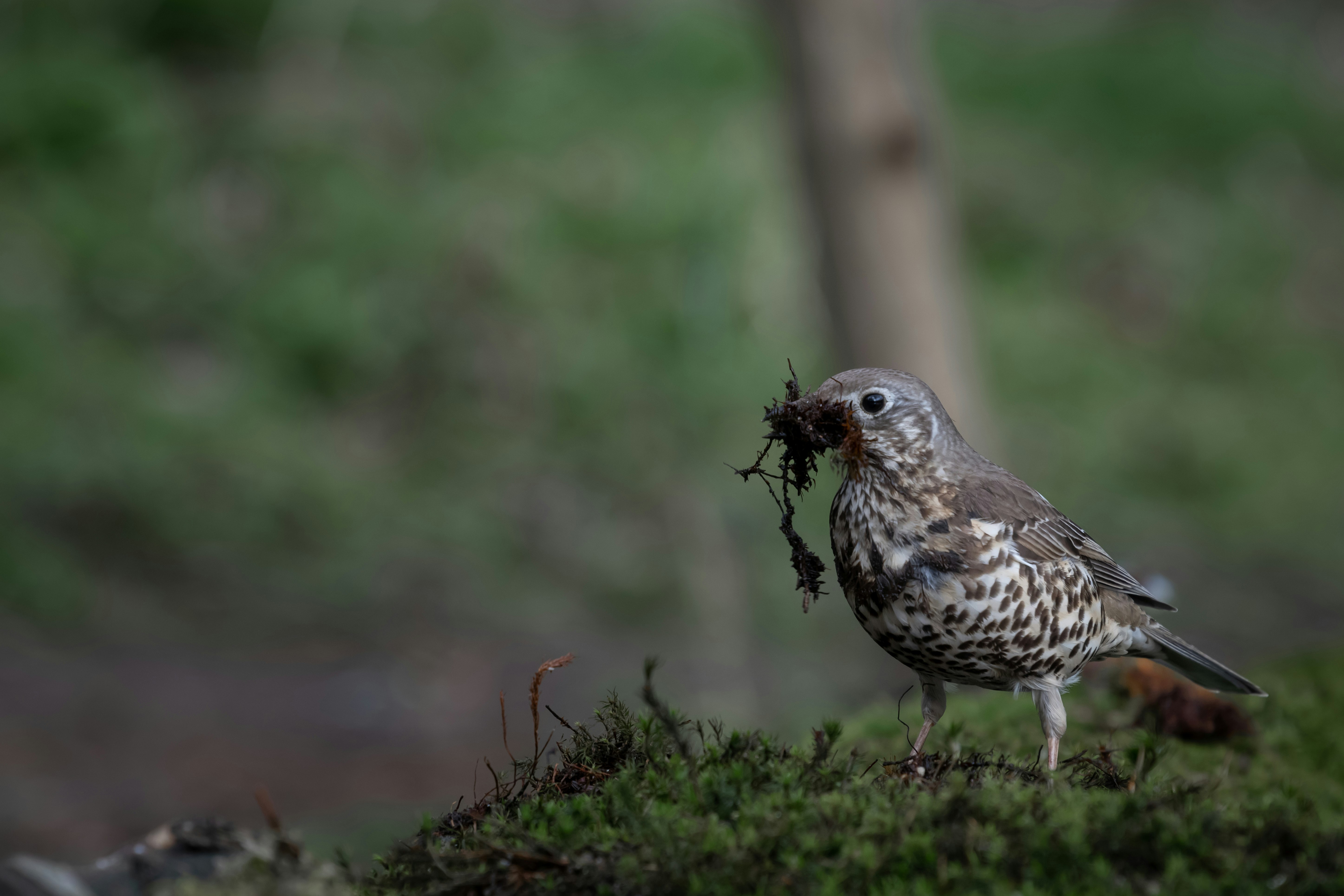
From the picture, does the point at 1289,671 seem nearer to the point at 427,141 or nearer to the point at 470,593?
the point at 470,593

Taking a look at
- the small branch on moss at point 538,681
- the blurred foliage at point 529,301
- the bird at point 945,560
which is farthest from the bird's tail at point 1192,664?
the blurred foliage at point 529,301

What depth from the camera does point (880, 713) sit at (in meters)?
5.31

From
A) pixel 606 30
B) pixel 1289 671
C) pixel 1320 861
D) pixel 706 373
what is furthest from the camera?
pixel 606 30

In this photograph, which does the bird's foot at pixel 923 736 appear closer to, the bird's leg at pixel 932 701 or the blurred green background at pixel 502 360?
the bird's leg at pixel 932 701

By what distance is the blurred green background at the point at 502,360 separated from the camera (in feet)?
28.3

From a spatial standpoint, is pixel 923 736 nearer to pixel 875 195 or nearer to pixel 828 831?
pixel 828 831

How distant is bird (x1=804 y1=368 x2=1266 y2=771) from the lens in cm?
321

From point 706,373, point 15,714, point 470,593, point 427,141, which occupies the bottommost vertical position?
point 15,714

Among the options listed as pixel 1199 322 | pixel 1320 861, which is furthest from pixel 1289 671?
pixel 1199 322

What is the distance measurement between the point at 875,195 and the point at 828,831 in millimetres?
4809

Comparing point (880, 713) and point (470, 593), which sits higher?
point (470, 593)

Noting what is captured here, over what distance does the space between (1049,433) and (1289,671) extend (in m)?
5.73

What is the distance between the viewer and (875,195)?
21.2ft

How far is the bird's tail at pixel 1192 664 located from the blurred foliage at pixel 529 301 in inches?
230
